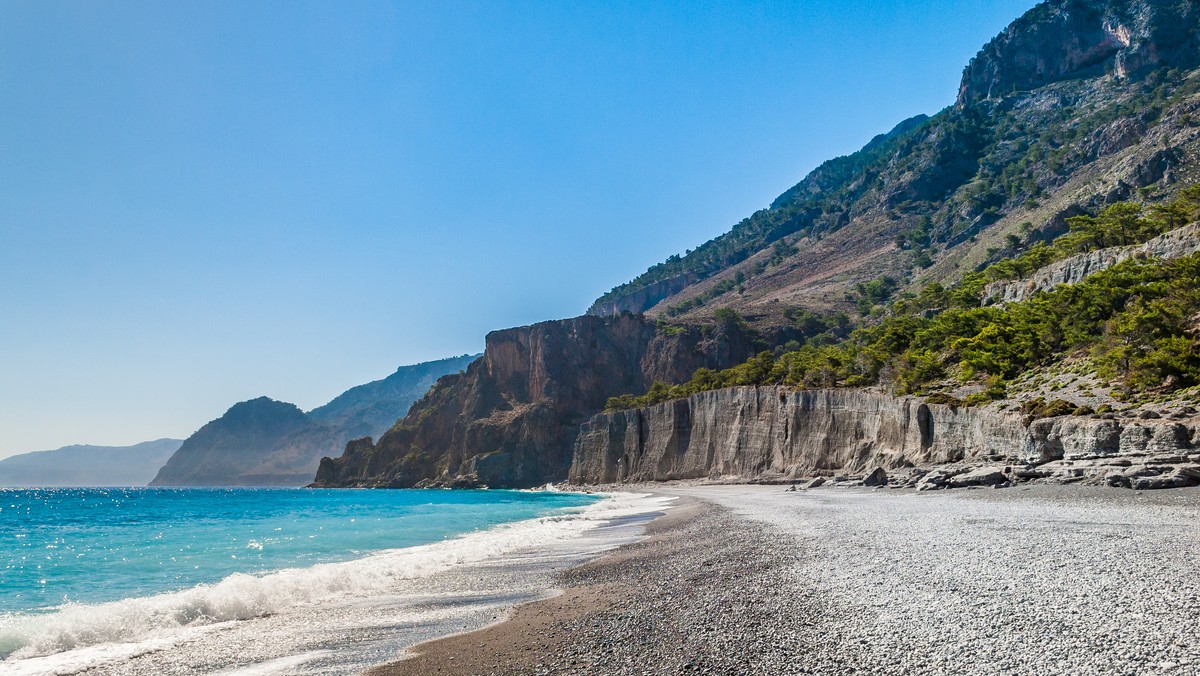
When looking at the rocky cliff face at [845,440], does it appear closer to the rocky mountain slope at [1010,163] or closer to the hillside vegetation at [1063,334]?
the hillside vegetation at [1063,334]

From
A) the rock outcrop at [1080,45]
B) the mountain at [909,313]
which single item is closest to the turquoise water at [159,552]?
the mountain at [909,313]

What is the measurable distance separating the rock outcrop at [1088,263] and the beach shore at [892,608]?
112ft

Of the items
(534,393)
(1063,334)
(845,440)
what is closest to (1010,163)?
(534,393)

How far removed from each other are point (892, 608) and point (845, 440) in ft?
154

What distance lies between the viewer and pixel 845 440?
172 feet

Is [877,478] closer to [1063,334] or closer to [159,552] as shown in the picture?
[1063,334]

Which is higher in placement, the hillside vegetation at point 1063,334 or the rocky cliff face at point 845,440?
the hillside vegetation at point 1063,334

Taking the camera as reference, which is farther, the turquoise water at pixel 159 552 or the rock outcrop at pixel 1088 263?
the rock outcrop at pixel 1088 263

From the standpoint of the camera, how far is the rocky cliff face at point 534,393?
114 metres

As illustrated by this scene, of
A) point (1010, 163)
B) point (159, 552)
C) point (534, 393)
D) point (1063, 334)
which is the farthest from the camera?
point (1010, 163)

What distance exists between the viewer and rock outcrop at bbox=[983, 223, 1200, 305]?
40281 mm

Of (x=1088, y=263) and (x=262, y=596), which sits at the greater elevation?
(x=1088, y=263)

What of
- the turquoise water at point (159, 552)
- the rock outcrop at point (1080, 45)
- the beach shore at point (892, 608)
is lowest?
the turquoise water at point (159, 552)

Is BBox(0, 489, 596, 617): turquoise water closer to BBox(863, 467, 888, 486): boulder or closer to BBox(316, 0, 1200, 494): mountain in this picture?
BBox(863, 467, 888, 486): boulder
